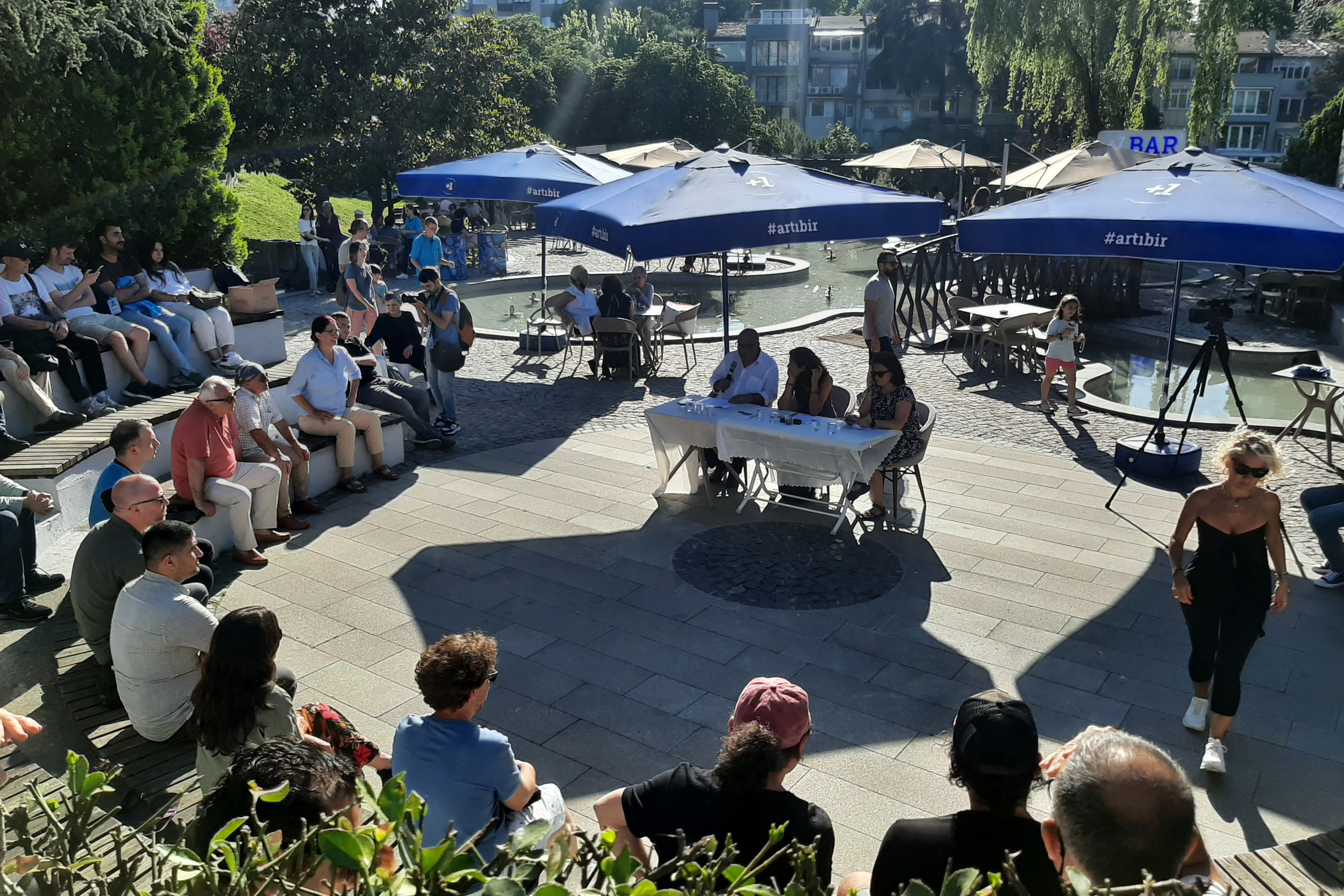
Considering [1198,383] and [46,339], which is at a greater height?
[46,339]

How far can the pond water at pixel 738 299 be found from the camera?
1798 cm

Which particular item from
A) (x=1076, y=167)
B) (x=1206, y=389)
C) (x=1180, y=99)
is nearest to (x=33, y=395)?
(x=1206, y=389)

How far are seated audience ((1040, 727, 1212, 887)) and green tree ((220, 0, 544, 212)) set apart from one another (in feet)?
83.1

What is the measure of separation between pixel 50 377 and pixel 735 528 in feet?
19.4

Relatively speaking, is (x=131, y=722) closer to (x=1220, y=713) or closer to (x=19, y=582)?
(x=19, y=582)

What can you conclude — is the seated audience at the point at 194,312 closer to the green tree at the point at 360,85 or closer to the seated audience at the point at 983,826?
the seated audience at the point at 983,826

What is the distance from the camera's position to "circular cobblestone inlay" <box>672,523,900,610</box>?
7195 mm

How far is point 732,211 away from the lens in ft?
26.9

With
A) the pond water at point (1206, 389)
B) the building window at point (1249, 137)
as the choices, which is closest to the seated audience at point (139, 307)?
the pond water at point (1206, 389)

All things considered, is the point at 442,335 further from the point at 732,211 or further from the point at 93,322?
the point at 732,211

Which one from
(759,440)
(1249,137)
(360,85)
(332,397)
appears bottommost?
(759,440)

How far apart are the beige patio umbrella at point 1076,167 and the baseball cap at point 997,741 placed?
16.2m

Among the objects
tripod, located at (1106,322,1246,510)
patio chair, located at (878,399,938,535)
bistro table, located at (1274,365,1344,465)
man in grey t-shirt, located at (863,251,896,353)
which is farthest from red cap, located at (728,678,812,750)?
man in grey t-shirt, located at (863,251,896,353)

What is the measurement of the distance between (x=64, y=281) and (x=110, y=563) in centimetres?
588
